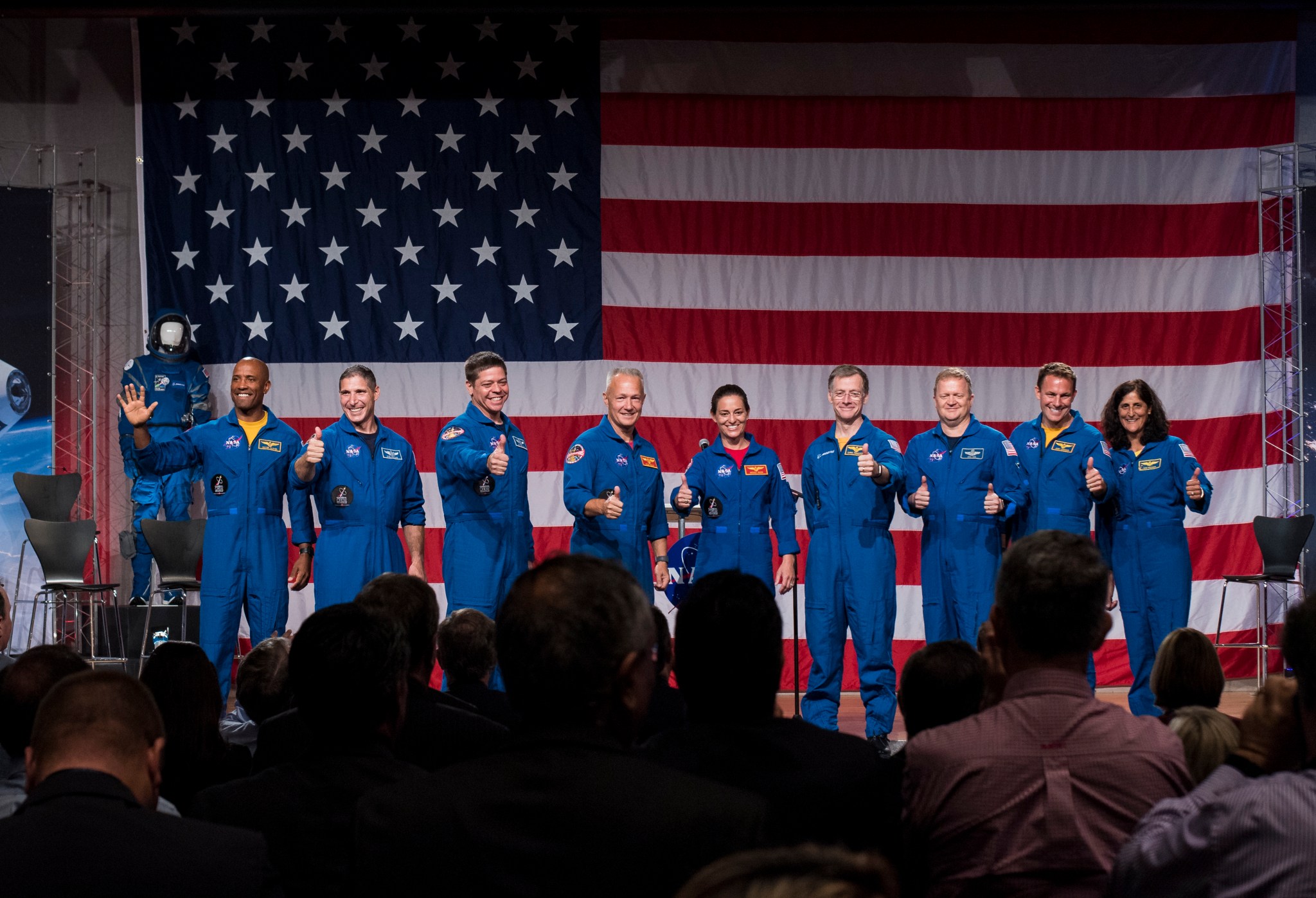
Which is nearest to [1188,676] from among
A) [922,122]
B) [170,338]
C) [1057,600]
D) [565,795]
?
[1057,600]

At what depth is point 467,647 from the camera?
3395mm

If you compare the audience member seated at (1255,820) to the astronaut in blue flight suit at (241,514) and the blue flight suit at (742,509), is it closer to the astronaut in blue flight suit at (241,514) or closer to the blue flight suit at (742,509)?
the blue flight suit at (742,509)

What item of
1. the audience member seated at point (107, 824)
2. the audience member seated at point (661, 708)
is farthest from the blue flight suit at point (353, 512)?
the audience member seated at point (107, 824)

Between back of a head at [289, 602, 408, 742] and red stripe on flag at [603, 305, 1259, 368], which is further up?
red stripe on flag at [603, 305, 1259, 368]

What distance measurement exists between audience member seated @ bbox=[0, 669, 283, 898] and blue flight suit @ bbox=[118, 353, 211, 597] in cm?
625

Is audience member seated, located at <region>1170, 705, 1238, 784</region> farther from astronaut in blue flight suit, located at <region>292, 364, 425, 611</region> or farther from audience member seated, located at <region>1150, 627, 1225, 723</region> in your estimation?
astronaut in blue flight suit, located at <region>292, 364, 425, 611</region>

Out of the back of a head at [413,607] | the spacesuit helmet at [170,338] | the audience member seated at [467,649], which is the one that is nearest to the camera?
the back of a head at [413,607]

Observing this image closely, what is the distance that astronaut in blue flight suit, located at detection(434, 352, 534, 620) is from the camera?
6.09m

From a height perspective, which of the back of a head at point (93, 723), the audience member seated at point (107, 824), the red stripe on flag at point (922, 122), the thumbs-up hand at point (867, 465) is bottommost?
the audience member seated at point (107, 824)

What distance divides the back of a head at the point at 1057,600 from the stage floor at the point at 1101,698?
461 cm

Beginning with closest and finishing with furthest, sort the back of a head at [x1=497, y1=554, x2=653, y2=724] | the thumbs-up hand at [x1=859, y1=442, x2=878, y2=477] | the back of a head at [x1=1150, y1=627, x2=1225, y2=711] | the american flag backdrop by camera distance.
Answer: the back of a head at [x1=497, y1=554, x2=653, y2=724] < the back of a head at [x1=1150, y1=627, x2=1225, y2=711] < the thumbs-up hand at [x1=859, y1=442, x2=878, y2=477] < the american flag backdrop

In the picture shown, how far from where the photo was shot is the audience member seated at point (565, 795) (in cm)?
125

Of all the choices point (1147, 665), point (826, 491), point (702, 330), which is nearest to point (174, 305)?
point (702, 330)

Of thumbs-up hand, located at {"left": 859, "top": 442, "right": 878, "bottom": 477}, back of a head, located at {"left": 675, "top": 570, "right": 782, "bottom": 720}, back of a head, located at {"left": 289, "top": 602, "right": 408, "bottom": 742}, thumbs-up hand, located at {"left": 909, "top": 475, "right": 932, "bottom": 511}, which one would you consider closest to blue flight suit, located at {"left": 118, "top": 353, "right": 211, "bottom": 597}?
thumbs-up hand, located at {"left": 859, "top": 442, "right": 878, "bottom": 477}
